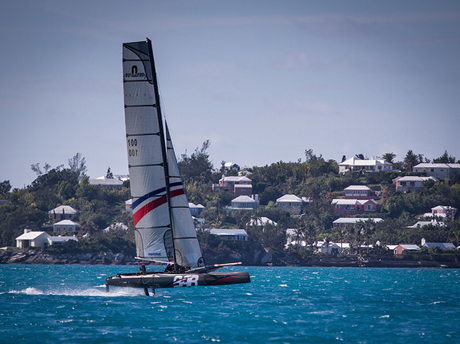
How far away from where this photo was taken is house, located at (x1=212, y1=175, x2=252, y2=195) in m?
175

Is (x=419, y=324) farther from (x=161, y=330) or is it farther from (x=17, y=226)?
(x=17, y=226)

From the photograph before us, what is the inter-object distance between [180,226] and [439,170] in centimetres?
15846

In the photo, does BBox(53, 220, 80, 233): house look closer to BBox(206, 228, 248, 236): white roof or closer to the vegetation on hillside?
the vegetation on hillside

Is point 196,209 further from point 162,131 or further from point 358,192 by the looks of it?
point 162,131

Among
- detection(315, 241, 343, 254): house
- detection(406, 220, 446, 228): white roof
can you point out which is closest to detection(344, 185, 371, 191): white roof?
detection(406, 220, 446, 228): white roof

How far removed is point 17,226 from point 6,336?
12151 centimetres

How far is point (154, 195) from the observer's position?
115 ft

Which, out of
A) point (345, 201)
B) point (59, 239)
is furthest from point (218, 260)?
point (345, 201)

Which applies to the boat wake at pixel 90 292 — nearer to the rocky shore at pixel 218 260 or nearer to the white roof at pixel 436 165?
the rocky shore at pixel 218 260

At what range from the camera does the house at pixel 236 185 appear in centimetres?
17512

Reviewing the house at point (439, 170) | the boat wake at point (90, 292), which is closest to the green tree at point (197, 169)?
the house at point (439, 170)

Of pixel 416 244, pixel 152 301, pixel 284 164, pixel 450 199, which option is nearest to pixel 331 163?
pixel 284 164

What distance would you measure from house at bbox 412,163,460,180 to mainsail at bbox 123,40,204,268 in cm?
15596

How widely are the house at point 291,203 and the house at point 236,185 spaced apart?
42.6 feet
